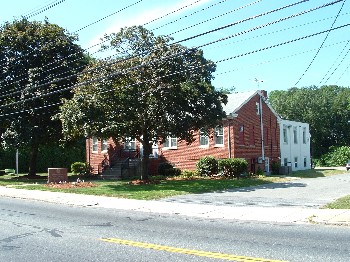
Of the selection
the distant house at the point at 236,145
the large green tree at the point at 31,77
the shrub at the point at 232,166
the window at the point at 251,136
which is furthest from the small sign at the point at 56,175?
the window at the point at 251,136

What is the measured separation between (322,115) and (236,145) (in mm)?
45166

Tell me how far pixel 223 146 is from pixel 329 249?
937 inches

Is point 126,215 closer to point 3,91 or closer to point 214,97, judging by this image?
point 214,97

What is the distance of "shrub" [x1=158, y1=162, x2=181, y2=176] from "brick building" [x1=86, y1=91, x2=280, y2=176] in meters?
0.64

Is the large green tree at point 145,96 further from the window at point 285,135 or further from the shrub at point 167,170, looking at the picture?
the window at point 285,135

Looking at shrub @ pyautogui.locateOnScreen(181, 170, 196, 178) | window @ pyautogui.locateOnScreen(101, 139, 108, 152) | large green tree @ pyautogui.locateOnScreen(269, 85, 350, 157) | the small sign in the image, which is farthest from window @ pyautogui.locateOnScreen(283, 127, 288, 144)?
large green tree @ pyautogui.locateOnScreen(269, 85, 350, 157)

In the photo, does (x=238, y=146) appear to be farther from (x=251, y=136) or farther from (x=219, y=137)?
(x=251, y=136)

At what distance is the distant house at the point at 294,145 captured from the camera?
130 ft

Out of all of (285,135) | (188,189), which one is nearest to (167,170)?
(188,189)

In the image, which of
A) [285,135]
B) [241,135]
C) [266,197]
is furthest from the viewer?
[285,135]

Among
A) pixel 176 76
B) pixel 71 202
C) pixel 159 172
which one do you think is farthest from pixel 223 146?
pixel 71 202

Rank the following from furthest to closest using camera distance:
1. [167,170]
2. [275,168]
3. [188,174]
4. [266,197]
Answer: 1. [275,168]
2. [167,170]
3. [188,174]
4. [266,197]

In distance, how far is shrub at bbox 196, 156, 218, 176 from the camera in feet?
100

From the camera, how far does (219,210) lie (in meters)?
15.1
